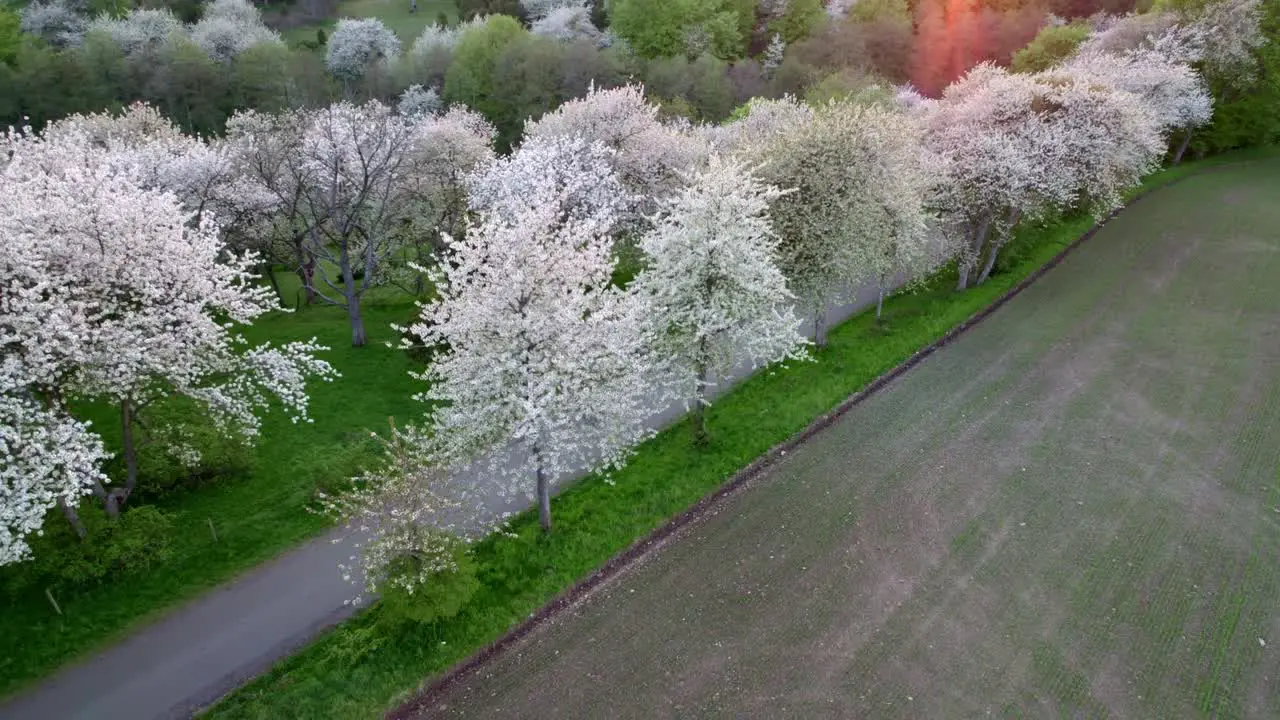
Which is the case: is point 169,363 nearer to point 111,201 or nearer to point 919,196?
point 111,201

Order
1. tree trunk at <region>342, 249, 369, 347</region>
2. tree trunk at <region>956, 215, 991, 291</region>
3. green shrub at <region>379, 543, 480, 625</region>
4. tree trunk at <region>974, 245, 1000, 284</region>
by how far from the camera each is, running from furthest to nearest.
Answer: tree trunk at <region>974, 245, 1000, 284</region> → tree trunk at <region>956, 215, 991, 291</region> → tree trunk at <region>342, 249, 369, 347</region> → green shrub at <region>379, 543, 480, 625</region>

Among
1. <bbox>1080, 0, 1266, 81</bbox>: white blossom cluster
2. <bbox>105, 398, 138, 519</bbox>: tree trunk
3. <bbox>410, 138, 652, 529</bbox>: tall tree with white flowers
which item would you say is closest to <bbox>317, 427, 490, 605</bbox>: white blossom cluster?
<bbox>410, 138, 652, 529</bbox>: tall tree with white flowers

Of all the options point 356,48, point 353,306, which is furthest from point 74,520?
point 356,48

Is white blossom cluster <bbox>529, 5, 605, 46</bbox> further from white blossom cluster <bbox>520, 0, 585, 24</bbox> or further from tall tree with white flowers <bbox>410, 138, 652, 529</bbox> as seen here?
tall tree with white flowers <bbox>410, 138, 652, 529</bbox>

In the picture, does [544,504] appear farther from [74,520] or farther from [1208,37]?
[1208,37]

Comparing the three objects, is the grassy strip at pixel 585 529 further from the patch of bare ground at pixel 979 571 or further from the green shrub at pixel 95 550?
the green shrub at pixel 95 550

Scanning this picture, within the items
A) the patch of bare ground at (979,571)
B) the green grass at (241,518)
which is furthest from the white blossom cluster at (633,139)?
the patch of bare ground at (979,571)
